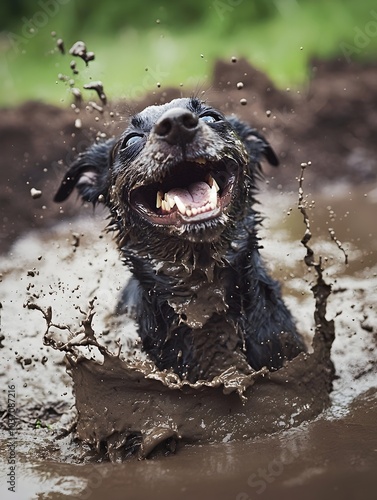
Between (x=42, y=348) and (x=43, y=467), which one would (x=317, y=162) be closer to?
(x=42, y=348)

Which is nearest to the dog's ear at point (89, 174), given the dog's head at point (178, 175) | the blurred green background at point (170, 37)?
the dog's head at point (178, 175)

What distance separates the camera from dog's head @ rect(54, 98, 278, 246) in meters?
3.79

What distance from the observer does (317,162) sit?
8906 mm

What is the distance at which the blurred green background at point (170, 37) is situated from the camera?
10250 mm

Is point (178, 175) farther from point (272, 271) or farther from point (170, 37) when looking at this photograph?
point (170, 37)

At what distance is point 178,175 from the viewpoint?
4.05 m

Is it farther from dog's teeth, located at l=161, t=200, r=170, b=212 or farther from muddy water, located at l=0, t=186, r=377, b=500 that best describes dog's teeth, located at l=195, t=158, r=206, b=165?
muddy water, located at l=0, t=186, r=377, b=500

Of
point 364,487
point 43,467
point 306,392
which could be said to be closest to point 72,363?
point 43,467

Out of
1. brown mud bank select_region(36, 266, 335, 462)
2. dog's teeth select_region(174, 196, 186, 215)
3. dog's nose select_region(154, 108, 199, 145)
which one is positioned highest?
dog's nose select_region(154, 108, 199, 145)

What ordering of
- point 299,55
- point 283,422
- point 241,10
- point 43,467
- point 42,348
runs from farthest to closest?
1. point 241,10
2. point 299,55
3. point 42,348
4. point 283,422
5. point 43,467

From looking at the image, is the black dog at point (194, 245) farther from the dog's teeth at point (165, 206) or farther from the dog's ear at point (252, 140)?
the dog's ear at point (252, 140)

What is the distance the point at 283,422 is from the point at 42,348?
2331mm

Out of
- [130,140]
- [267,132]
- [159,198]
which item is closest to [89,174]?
[130,140]
